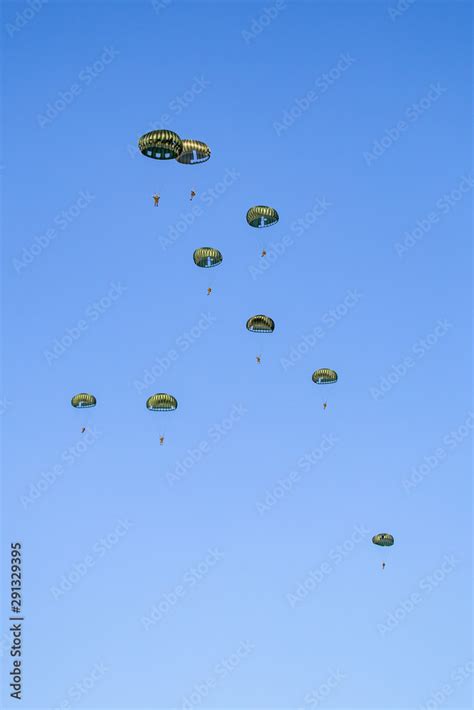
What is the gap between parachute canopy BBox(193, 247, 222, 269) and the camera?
82.2 m

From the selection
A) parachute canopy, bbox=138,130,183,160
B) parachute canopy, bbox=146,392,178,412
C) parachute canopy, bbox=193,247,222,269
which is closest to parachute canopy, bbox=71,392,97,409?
parachute canopy, bbox=146,392,178,412

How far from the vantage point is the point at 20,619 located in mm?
75000

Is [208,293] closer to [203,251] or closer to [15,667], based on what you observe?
[203,251]

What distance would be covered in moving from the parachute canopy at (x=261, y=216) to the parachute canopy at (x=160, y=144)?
12.1 m

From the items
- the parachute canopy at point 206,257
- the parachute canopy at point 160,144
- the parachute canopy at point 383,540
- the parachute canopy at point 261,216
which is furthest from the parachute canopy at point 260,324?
the parachute canopy at point 383,540

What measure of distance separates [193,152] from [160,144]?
670 cm

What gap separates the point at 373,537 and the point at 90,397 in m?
36.2

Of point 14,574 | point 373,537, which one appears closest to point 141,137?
point 14,574

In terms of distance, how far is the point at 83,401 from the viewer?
9088 cm

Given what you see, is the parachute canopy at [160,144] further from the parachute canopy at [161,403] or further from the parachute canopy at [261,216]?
the parachute canopy at [161,403]

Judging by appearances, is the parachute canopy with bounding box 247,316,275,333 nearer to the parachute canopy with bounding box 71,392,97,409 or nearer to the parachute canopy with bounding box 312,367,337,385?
the parachute canopy with bounding box 312,367,337,385

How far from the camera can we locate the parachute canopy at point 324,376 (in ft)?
296

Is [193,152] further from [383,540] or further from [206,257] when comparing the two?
[383,540]

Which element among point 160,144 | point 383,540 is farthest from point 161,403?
point 383,540
